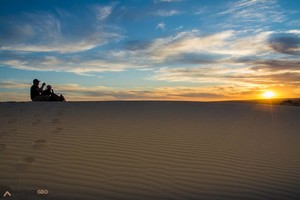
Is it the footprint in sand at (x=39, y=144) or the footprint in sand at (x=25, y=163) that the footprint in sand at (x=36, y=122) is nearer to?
the footprint in sand at (x=39, y=144)

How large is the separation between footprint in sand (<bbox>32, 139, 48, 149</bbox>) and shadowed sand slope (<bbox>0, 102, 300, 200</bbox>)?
0.02m

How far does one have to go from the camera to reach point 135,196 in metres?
5.15

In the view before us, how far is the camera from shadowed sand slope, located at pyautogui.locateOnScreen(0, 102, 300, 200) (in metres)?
5.54

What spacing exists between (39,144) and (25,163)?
1411 millimetres

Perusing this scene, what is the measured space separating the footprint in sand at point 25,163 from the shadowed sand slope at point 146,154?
2 cm

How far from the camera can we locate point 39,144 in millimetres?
7754

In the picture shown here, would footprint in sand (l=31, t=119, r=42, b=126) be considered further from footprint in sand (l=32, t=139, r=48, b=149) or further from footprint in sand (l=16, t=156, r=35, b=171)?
footprint in sand (l=16, t=156, r=35, b=171)

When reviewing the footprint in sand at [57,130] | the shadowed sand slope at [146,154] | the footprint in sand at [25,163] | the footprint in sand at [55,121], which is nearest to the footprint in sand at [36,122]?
the shadowed sand slope at [146,154]

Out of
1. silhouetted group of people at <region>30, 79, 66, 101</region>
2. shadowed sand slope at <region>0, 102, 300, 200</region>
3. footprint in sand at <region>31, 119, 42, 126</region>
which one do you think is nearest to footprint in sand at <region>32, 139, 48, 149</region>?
shadowed sand slope at <region>0, 102, 300, 200</region>

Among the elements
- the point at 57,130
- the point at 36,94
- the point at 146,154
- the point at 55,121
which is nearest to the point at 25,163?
the point at 146,154

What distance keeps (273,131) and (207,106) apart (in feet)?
13.0

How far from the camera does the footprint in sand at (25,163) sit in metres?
6.10

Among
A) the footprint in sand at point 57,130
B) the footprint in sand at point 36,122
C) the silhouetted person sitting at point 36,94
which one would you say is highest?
the silhouetted person sitting at point 36,94

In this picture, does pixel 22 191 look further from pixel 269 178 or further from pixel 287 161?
pixel 287 161
